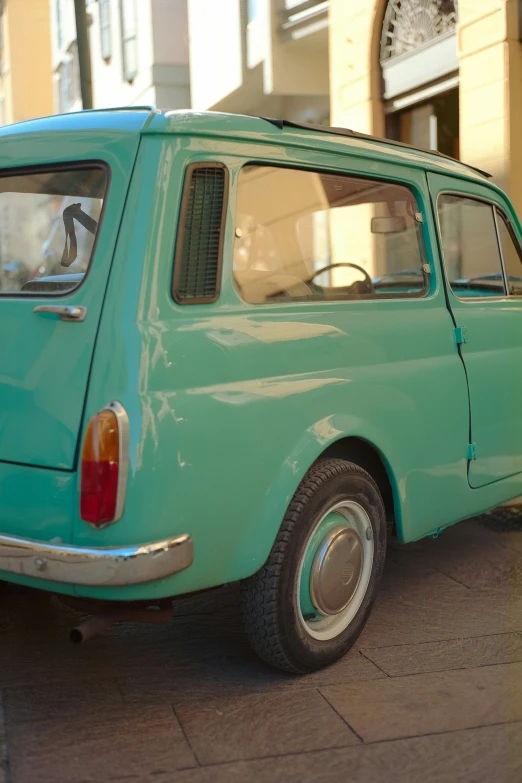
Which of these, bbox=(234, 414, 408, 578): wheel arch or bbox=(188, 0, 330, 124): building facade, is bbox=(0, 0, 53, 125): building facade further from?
bbox=(234, 414, 408, 578): wheel arch

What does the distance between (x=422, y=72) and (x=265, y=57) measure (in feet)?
13.9

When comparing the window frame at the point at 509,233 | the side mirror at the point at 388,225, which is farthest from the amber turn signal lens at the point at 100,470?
the window frame at the point at 509,233

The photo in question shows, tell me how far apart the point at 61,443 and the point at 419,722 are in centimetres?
148

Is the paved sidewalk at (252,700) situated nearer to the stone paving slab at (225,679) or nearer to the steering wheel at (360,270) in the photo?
the stone paving slab at (225,679)

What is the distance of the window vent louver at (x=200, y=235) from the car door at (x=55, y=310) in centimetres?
22

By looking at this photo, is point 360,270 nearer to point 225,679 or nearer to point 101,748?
point 225,679

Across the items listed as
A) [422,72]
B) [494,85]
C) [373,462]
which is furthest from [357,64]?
[373,462]

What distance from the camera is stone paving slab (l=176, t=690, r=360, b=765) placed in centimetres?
312

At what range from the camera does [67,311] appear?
3.16 meters

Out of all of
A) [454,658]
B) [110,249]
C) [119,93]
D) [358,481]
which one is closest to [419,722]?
[454,658]

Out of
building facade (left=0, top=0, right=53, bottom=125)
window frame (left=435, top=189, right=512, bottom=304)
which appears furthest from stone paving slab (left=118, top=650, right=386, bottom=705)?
building facade (left=0, top=0, right=53, bottom=125)

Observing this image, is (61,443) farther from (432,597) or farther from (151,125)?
(432,597)

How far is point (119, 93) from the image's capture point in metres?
23.5

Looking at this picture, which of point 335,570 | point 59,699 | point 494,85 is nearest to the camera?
point 59,699
